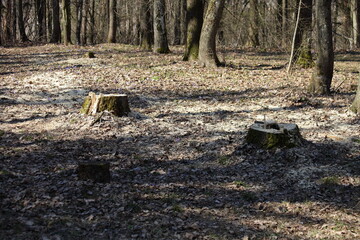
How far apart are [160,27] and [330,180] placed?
47.7 feet

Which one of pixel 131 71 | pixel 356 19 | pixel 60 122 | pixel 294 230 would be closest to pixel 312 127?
pixel 294 230

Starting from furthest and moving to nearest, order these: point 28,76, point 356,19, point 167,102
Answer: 1. point 356,19
2. point 28,76
3. point 167,102

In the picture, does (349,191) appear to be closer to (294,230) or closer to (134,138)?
(294,230)

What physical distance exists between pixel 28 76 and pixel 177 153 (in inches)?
359

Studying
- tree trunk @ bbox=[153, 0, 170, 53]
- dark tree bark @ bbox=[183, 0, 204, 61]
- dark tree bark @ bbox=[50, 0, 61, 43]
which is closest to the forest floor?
dark tree bark @ bbox=[183, 0, 204, 61]

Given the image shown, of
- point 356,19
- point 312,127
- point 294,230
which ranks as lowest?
point 294,230

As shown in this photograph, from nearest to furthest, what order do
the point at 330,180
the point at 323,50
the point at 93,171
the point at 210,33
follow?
1. the point at 93,171
2. the point at 330,180
3. the point at 323,50
4. the point at 210,33

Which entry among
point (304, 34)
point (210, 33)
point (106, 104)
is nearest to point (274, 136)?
point (106, 104)

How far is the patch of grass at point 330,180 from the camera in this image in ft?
20.6

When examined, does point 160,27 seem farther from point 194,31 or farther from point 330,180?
point 330,180

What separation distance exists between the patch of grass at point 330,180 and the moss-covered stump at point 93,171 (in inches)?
131

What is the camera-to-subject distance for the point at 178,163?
23.9 feet

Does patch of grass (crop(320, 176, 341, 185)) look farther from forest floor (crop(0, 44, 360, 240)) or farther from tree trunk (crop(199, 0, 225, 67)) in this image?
tree trunk (crop(199, 0, 225, 67))

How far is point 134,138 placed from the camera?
337 inches
